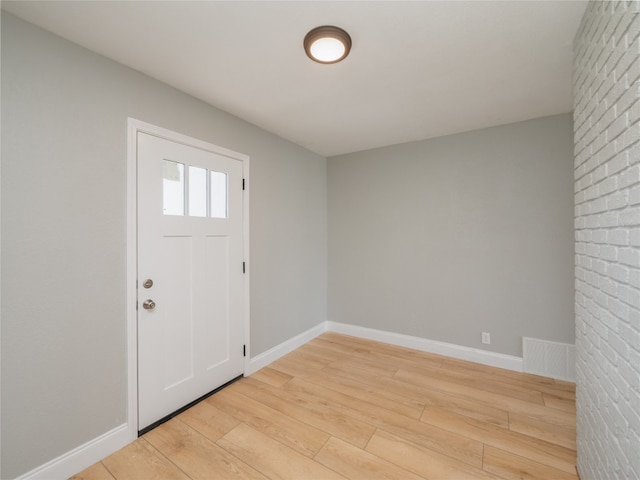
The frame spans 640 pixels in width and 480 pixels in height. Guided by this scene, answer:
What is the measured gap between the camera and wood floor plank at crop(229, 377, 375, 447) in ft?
6.01

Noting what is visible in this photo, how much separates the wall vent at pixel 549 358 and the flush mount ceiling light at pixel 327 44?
2999 millimetres

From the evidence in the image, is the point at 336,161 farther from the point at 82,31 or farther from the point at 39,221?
the point at 39,221

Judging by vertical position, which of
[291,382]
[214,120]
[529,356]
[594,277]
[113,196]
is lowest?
[291,382]

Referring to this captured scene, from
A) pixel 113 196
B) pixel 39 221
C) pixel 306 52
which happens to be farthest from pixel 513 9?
pixel 39 221

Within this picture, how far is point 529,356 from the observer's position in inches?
102

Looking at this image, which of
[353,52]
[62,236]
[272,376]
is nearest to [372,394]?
[272,376]

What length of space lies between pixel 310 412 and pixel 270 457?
0.48 metres

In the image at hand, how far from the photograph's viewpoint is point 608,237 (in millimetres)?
1142

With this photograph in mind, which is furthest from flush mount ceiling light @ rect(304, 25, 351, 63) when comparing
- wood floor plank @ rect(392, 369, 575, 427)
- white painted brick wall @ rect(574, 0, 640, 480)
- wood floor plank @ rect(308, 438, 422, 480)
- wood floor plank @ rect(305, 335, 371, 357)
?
wood floor plank @ rect(305, 335, 371, 357)

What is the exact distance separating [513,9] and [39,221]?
8.86 ft

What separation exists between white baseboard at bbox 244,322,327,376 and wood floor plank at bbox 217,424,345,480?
0.82 metres

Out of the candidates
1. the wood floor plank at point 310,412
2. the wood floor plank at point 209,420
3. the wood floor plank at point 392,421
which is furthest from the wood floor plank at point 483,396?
the wood floor plank at point 209,420

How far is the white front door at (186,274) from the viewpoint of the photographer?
1.88 meters

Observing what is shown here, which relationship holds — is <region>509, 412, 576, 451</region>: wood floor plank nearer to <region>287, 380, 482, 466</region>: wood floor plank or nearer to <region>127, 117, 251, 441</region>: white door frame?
<region>287, 380, 482, 466</region>: wood floor plank
